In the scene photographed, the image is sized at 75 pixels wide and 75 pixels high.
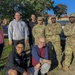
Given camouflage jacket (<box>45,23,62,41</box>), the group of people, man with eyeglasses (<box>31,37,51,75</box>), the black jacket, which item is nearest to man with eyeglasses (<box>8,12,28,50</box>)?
the group of people

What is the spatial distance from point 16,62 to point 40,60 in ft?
2.81

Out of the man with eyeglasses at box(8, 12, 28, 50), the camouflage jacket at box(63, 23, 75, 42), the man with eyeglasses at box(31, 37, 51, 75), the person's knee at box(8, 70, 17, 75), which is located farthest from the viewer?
the camouflage jacket at box(63, 23, 75, 42)

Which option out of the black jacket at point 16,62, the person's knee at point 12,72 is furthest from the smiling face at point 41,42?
the person's knee at point 12,72

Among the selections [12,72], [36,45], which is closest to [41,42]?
[36,45]

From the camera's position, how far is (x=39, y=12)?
2688 cm

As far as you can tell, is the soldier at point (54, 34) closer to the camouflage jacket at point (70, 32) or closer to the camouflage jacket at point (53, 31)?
the camouflage jacket at point (53, 31)

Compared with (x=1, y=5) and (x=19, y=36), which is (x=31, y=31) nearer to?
(x=19, y=36)

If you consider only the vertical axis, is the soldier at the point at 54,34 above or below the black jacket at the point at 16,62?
above

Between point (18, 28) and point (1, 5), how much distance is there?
53.8 ft

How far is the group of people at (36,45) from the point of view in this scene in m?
6.23

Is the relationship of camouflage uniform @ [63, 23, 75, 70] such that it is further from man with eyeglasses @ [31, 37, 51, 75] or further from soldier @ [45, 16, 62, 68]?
man with eyeglasses @ [31, 37, 51, 75]

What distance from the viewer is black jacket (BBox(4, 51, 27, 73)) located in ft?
20.1

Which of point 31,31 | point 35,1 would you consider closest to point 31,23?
point 31,31

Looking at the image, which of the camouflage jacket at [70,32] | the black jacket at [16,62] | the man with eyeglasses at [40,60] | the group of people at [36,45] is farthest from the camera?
the camouflage jacket at [70,32]
